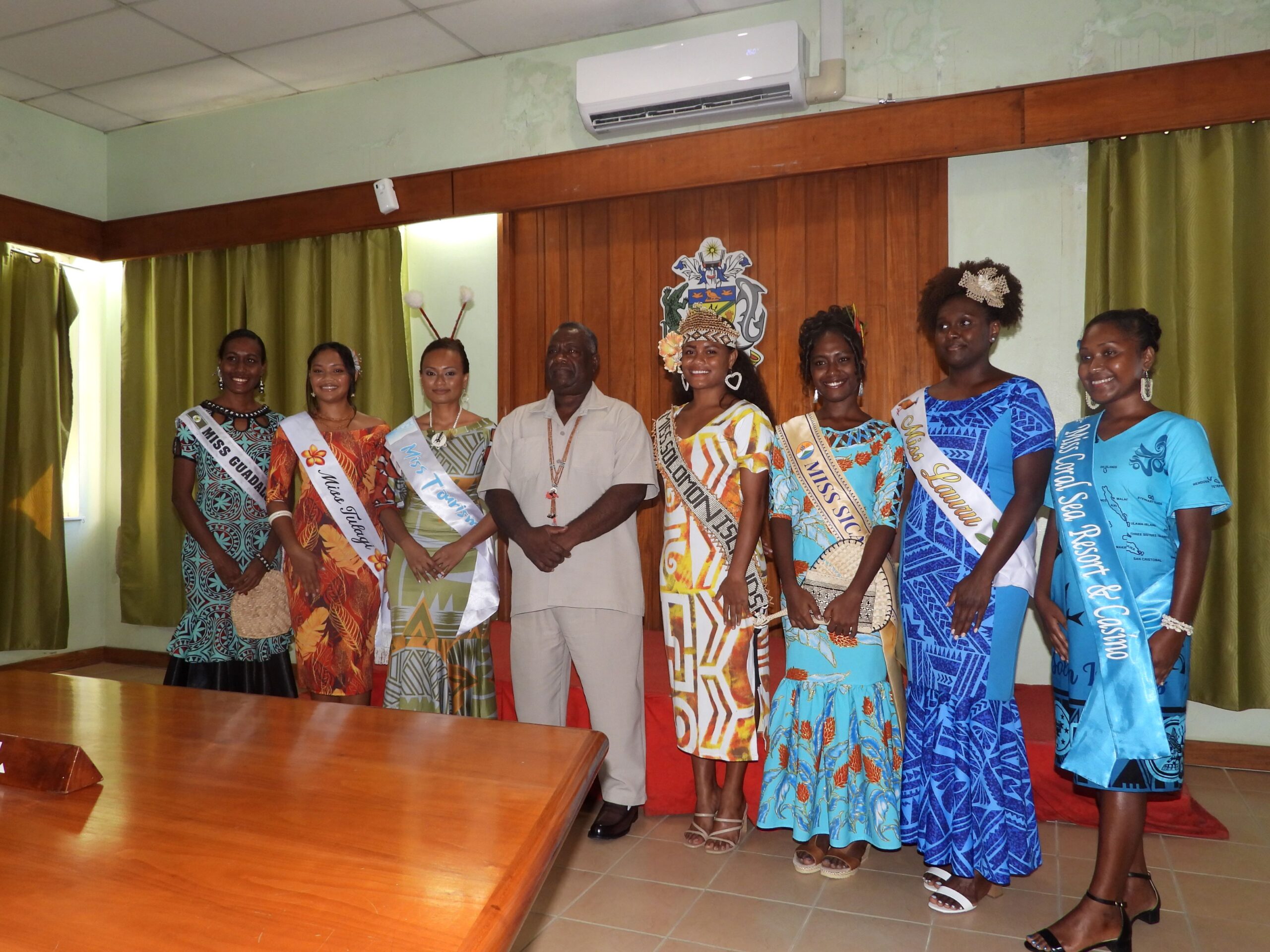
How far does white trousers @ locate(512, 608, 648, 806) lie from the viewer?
2.69 metres

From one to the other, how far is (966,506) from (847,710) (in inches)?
24.0

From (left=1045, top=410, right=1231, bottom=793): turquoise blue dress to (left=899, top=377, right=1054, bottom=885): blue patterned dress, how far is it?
19cm

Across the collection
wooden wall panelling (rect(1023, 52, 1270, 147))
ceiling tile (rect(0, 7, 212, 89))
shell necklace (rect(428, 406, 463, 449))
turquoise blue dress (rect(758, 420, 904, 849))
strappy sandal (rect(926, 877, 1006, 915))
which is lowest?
strappy sandal (rect(926, 877, 1006, 915))

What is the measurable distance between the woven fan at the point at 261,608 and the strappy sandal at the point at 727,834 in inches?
59.5

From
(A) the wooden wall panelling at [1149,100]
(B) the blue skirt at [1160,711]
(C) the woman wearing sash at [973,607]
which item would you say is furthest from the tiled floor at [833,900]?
(A) the wooden wall panelling at [1149,100]

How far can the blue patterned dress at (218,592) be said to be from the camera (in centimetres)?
309

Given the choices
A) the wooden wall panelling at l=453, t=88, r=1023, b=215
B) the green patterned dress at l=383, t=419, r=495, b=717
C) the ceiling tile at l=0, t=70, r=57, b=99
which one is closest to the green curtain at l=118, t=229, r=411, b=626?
the wooden wall panelling at l=453, t=88, r=1023, b=215

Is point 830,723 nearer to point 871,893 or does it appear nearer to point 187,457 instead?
point 871,893

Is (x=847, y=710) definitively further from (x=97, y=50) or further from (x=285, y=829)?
(x=97, y=50)

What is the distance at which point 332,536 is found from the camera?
9.33 ft

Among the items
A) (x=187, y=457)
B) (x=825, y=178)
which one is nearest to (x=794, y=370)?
(x=825, y=178)

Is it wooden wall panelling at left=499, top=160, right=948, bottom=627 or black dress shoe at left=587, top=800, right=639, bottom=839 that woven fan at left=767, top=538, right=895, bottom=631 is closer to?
black dress shoe at left=587, top=800, right=639, bottom=839

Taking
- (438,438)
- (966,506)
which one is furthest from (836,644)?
(438,438)

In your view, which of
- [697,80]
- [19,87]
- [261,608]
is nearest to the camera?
[261,608]
